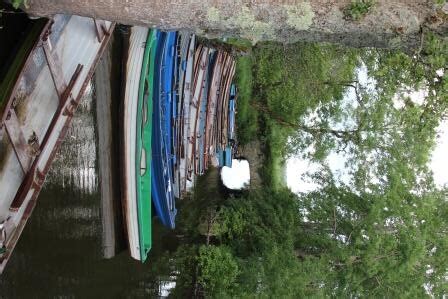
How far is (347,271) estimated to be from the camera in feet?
43.6

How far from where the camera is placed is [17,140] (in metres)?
5.78

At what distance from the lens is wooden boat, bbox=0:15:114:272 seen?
18.4 feet

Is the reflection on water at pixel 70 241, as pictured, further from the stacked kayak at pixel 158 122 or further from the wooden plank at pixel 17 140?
the wooden plank at pixel 17 140

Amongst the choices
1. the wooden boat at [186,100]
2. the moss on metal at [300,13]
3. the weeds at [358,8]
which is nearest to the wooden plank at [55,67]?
the moss on metal at [300,13]

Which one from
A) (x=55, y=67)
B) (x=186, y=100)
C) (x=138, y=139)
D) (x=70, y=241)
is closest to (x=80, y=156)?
(x=138, y=139)

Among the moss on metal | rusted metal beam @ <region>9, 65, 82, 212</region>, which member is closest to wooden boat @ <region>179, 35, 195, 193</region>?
→ rusted metal beam @ <region>9, 65, 82, 212</region>

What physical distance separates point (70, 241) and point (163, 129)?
9.54 feet

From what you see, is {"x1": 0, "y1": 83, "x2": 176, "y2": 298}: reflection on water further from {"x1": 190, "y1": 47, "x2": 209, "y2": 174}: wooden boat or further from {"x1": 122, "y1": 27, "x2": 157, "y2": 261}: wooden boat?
{"x1": 190, "y1": 47, "x2": 209, "y2": 174}: wooden boat

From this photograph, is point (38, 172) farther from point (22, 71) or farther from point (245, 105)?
point (245, 105)

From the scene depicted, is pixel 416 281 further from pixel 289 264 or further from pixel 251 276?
pixel 251 276

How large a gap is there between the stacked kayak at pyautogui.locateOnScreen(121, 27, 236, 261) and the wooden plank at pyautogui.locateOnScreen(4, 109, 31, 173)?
3294mm

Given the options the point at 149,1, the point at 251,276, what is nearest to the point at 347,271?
the point at 251,276

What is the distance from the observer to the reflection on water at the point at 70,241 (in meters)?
7.48

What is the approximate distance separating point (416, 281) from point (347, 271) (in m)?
1.85
